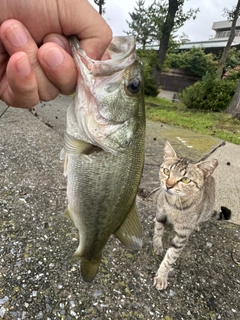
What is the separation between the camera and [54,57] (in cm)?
120

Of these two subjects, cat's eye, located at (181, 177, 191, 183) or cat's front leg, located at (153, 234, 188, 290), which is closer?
cat's front leg, located at (153, 234, 188, 290)

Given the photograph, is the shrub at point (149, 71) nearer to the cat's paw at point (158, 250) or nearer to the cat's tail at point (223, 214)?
the cat's tail at point (223, 214)

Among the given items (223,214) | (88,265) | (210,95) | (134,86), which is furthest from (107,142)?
(210,95)

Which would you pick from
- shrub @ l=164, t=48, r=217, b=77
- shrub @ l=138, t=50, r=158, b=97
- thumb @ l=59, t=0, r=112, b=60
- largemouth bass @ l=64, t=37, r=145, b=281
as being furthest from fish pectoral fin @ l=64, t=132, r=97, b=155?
shrub @ l=164, t=48, r=217, b=77

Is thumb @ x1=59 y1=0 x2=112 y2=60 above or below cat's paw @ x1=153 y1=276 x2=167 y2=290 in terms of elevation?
above

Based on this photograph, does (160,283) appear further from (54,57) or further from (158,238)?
(54,57)

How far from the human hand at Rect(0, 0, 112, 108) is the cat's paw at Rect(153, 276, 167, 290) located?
1.72 m

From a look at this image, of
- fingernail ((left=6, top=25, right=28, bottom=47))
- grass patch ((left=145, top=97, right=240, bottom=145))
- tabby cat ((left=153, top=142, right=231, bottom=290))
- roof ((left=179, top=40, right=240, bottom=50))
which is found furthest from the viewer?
roof ((left=179, top=40, right=240, bottom=50))

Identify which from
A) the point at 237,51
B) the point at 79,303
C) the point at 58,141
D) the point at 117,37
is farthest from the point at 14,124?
the point at 237,51

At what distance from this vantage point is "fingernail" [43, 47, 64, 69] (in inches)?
46.8

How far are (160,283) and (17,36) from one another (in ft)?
6.63

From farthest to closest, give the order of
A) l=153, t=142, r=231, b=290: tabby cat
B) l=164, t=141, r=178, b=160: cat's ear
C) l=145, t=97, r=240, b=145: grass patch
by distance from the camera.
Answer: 1. l=145, t=97, r=240, b=145: grass patch
2. l=164, t=141, r=178, b=160: cat's ear
3. l=153, t=142, r=231, b=290: tabby cat

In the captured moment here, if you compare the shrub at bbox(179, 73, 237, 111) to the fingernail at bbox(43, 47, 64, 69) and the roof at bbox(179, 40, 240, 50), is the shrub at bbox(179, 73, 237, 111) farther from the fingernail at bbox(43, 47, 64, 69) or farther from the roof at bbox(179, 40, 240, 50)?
the roof at bbox(179, 40, 240, 50)

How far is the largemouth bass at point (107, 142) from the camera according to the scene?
1.20m
